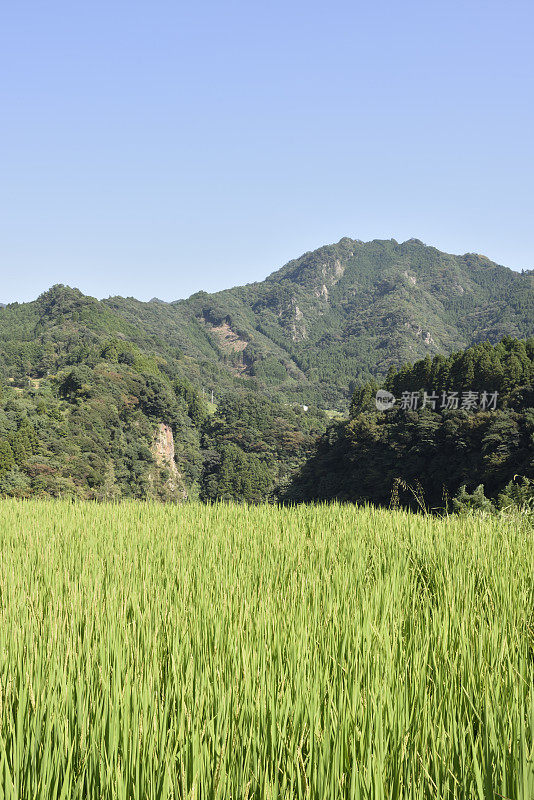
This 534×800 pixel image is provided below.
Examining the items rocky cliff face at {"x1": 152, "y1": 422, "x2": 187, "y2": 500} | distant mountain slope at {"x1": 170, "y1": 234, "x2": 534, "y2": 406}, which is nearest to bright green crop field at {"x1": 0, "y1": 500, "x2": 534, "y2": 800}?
rocky cliff face at {"x1": 152, "y1": 422, "x2": 187, "y2": 500}

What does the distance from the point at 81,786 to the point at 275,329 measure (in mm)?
195453

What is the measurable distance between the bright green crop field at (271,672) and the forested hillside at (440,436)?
26646mm

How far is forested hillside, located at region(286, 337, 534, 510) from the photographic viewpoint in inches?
1229

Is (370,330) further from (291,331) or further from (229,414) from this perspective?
(229,414)

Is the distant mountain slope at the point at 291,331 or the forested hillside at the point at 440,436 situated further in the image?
the distant mountain slope at the point at 291,331

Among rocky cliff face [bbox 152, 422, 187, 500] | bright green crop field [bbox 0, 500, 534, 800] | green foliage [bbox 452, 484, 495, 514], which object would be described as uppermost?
bright green crop field [bbox 0, 500, 534, 800]

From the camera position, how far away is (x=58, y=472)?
45750mm

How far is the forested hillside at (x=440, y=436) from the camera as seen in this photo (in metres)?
31.2

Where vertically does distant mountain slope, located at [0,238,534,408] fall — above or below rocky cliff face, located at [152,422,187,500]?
above

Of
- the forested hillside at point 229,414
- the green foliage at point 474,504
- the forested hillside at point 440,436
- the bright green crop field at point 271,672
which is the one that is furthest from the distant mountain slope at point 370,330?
the bright green crop field at point 271,672

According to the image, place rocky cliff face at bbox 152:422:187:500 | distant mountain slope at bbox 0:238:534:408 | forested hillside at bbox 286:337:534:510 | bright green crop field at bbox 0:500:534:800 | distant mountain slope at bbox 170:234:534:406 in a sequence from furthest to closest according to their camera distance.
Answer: distant mountain slope at bbox 170:234:534:406 → distant mountain slope at bbox 0:238:534:408 → rocky cliff face at bbox 152:422:187:500 → forested hillside at bbox 286:337:534:510 → bright green crop field at bbox 0:500:534:800

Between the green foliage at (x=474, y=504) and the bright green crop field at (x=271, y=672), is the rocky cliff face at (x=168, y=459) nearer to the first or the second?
the green foliage at (x=474, y=504)

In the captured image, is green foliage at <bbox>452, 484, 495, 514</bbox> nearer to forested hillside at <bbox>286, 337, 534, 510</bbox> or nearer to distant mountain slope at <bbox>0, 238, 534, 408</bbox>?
forested hillside at <bbox>286, 337, 534, 510</bbox>

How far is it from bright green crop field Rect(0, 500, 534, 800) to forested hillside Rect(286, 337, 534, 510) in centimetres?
2665
